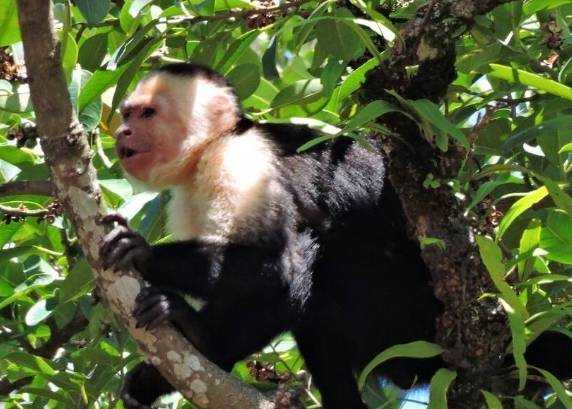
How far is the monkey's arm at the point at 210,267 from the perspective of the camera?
3793mm

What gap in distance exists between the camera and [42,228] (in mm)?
4547

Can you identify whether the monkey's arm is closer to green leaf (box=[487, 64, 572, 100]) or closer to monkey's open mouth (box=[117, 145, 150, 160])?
monkey's open mouth (box=[117, 145, 150, 160])

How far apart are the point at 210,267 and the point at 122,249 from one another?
1.68 feet

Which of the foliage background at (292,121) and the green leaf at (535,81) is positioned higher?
the green leaf at (535,81)

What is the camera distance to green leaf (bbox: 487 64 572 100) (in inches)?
130

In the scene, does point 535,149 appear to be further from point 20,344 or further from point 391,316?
point 20,344

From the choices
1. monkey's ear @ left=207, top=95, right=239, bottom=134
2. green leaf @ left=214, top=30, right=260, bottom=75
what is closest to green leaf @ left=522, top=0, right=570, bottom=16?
green leaf @ left=214, top=30, right=260, bottom=75

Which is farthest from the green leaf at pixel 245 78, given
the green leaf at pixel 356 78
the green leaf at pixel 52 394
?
the green leaf at pixel 52 394

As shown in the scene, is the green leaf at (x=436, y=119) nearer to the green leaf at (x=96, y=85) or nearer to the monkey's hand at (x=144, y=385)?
the green leaf at (x=96, y=85)

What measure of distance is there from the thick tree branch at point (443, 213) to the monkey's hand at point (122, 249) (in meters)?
0.84

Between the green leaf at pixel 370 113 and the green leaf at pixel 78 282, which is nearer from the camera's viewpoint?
the green leaf at pixel 370 113

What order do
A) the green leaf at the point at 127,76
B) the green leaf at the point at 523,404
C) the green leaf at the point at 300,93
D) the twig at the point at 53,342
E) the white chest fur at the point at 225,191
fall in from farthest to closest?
Answer: the twig at the point at 53,342 < the green leaf at the point at 300,93 < the white chest fur at the point at 225,191 < the green leaf at the point at 127,76 < the green leaf at the point at 523,404

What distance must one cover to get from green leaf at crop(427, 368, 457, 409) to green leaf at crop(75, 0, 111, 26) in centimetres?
157

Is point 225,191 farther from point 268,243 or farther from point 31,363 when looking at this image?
point 31,363
